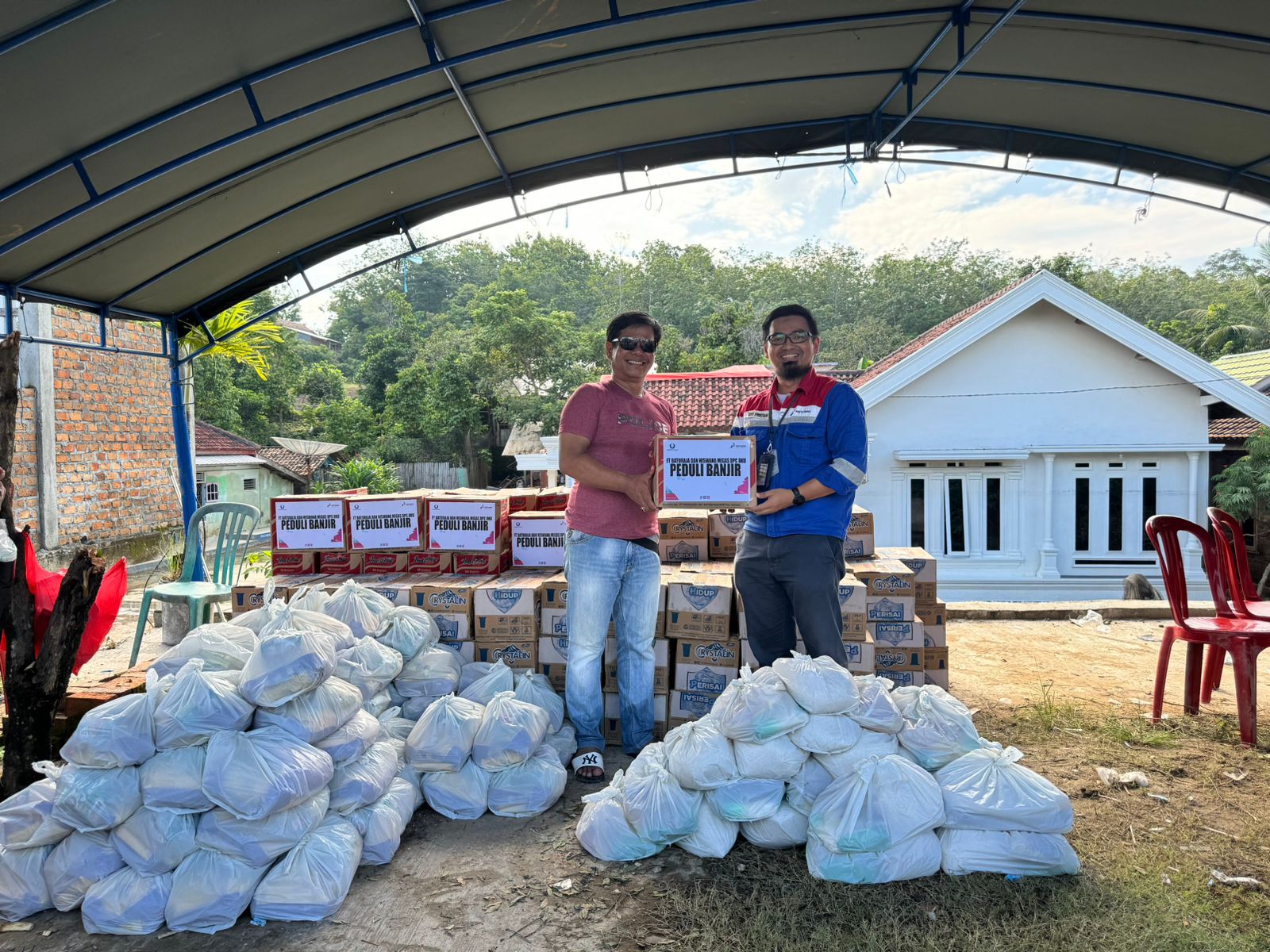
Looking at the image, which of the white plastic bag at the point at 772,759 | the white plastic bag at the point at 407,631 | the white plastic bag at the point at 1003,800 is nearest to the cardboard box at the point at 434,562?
the white plastic bag at the point at 407,631

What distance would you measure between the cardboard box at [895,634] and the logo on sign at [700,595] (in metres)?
0.92

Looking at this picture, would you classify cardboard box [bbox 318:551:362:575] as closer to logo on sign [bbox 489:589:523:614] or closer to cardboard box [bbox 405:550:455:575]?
cardboard box [bbox 405:550:455:575]

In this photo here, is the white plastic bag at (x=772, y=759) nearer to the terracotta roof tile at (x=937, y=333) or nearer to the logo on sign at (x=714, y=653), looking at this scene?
Result: the logo on sign at (x=714, y=653)

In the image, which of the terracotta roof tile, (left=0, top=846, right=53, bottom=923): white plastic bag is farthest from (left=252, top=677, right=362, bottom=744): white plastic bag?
the terracotta roof tile

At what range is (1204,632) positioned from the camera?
150 inches

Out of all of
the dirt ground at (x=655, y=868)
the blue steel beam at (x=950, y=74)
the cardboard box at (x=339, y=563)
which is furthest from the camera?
the cardboard box at (x=339, y=563)

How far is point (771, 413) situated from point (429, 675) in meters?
2.06

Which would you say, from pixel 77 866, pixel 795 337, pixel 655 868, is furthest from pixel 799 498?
pixel 77 866

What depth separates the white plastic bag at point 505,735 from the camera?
307 cm

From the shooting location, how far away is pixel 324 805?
2617mm

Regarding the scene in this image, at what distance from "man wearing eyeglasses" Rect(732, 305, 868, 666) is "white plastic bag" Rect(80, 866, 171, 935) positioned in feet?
7.83

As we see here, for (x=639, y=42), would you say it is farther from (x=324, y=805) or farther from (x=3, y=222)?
(x=324, y=805)

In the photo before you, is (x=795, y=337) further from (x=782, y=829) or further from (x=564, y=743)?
(x=564, y=743)

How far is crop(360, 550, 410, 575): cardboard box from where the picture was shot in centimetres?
428
